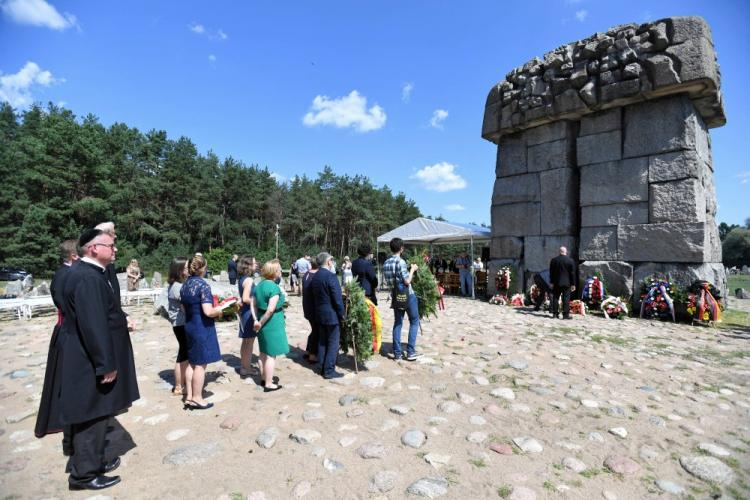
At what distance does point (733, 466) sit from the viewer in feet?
9.36

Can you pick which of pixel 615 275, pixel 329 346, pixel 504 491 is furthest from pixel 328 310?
pixel 615 275

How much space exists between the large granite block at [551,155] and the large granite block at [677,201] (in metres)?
2.45

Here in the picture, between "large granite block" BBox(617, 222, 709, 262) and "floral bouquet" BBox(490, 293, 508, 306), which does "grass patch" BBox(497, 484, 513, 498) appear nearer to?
"large granite block" BBox(617, 222, 709, 262)

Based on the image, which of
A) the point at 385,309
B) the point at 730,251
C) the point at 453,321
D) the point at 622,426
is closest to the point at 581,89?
the point at 453,321

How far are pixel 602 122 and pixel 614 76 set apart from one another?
120 cm

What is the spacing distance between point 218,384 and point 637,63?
11.7 meters

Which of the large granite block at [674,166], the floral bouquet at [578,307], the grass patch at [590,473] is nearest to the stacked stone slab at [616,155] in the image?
the large granite block at [674,166]

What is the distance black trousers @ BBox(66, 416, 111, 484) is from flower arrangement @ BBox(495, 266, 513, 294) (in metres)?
11.3

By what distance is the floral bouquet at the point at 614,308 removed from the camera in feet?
30.3

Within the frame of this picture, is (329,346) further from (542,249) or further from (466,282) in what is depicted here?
(466,282)

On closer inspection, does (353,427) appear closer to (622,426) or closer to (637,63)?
(622,426)

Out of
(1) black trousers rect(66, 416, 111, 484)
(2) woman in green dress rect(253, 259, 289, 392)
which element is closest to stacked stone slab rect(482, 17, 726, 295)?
(2) woman in green dress rect(253, 259, 289, 392)

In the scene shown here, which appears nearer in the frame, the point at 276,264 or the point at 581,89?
the point at 276,264

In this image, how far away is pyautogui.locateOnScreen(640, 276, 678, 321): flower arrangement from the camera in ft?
29.2
